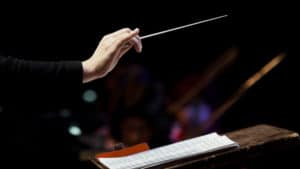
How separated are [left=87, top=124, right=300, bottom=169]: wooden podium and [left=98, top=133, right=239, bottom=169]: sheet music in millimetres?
17

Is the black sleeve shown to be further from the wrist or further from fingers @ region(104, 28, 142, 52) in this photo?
fingers @ region(104, 28, 142, 52)

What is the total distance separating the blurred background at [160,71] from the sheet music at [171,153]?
1.94 metres

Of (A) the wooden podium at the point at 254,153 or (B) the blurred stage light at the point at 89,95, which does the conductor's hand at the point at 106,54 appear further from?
(B) the blurred stage light at the point at 89,95

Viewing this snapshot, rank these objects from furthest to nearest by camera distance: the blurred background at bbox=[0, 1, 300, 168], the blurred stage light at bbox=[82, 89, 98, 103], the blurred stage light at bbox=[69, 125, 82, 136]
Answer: the blurred stage light at bbox=[82, 89, 98, 103] < the blurred stage light at bbox=[69, 125, 82, 136] < the blurred background at bbox=[0, 1, 300, 168]

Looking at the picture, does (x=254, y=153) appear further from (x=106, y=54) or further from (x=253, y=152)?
(x=106, y=54)

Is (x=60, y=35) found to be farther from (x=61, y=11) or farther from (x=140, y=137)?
(x=140, y=137)

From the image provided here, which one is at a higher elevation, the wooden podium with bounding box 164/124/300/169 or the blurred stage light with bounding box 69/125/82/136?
the blurred stage light with bounding box 69/125/82/136

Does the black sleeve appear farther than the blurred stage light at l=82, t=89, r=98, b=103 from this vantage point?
No

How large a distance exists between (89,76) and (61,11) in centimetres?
220

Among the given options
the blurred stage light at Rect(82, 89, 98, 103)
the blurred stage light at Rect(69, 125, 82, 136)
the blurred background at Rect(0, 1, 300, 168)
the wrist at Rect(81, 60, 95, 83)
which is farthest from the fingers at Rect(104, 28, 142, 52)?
the blurred stage light at Rect(82, 89, 98, 103)

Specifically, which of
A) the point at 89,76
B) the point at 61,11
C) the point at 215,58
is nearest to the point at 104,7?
the point at 61,11

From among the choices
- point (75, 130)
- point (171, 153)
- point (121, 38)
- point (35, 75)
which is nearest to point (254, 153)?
point (171, 153)

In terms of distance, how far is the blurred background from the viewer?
371 cm

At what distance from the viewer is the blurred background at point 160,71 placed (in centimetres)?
371
